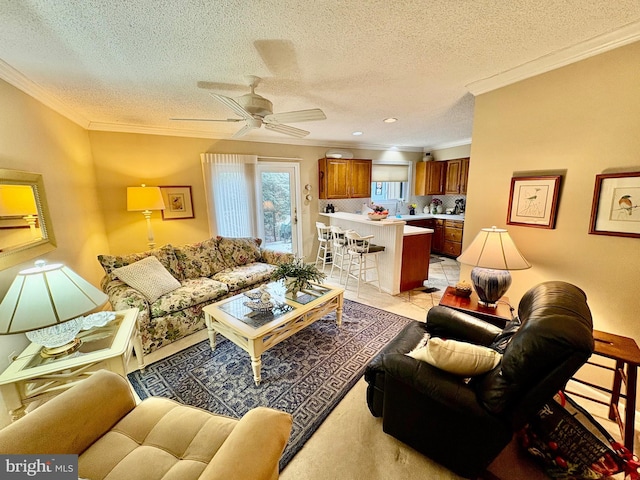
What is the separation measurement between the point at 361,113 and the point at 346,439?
10.5 ft

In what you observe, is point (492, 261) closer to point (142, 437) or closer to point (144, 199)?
point (142, 437)

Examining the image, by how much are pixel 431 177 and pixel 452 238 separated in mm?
1517

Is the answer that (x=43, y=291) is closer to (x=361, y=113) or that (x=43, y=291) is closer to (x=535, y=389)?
(x=535, y=389)

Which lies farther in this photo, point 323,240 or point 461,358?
point 323,240

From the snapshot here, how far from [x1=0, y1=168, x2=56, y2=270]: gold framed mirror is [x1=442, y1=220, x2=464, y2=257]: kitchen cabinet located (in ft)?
19.7

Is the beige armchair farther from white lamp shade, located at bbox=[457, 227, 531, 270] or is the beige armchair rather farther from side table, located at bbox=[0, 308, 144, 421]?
white lamp shade, located at bbox=[457, 227, 531, 270]

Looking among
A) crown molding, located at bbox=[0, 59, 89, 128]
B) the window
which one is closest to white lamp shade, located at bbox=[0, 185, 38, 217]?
crown molding, located at bbox=[0, 59, 89, 128]

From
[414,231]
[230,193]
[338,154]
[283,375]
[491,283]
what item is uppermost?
[338,154]

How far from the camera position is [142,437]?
1.14m

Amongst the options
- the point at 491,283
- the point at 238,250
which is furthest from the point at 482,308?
the point at 238,250

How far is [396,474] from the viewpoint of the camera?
55.1 inches

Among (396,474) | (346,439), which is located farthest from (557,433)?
(346,439)

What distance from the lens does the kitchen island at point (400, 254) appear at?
3.60 metres

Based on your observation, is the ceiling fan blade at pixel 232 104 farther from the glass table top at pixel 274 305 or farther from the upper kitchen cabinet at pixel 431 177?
the upper kitchen cabinet at pixel 431 177
